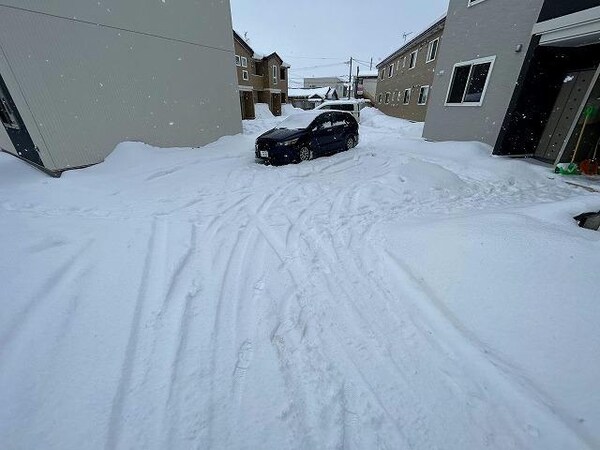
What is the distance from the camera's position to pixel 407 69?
21.7m

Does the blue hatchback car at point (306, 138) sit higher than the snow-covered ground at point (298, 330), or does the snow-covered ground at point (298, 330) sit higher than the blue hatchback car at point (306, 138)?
the blue hatchback car at point (306, 138)

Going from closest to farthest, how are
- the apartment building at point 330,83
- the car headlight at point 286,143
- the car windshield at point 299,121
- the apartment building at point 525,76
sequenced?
the apartment building at point 525,76
the car headlight at point 286,143
the car windshield at point 299,121
the apartment building at point 330,83

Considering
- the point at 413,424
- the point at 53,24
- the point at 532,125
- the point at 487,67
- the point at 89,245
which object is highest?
the point at 53,24

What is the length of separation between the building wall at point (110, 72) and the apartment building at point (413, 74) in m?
12.0

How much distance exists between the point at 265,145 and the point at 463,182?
5302 millimetres

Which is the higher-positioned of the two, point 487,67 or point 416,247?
point 487,67

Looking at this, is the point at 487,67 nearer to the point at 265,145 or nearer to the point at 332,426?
the point at 265,145

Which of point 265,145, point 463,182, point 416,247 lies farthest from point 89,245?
point 463,182

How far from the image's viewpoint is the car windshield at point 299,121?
8.30m

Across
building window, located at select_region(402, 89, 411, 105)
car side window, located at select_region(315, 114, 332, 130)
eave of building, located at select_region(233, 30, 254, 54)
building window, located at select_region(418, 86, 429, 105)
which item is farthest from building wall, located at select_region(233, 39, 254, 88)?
car side window, located at select_region(315, 114, 332, 130)

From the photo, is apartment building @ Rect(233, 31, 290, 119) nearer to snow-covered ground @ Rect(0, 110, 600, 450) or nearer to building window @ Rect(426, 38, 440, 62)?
building window @ Rect(426, 38, 440, 62)

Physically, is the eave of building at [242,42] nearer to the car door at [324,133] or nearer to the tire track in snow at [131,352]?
the car door at [324,133]

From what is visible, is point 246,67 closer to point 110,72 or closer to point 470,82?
point 110,72

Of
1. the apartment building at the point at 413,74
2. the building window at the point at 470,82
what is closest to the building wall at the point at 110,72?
the building window at the point at 470,82
